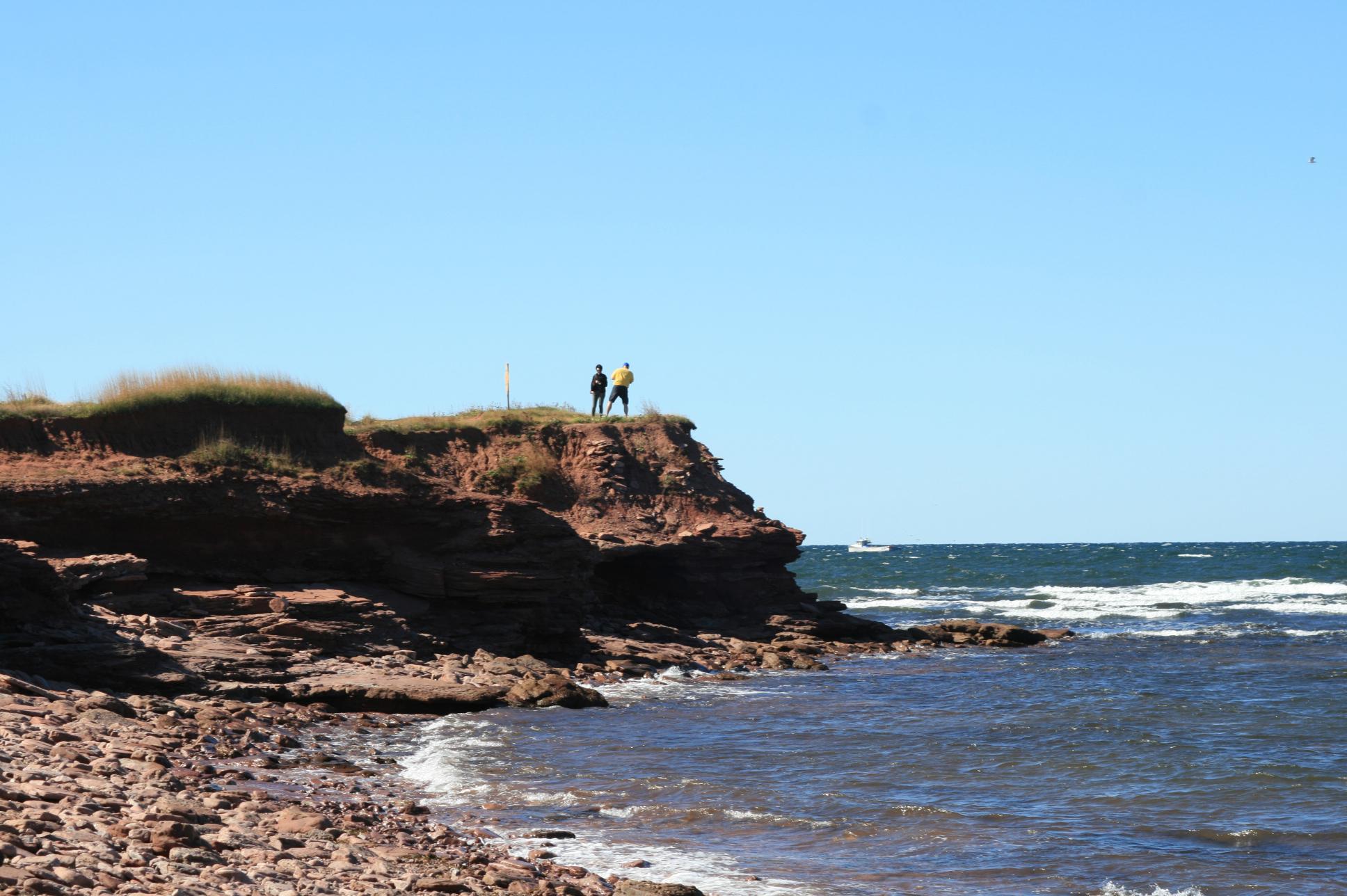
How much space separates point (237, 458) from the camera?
80.0 ft

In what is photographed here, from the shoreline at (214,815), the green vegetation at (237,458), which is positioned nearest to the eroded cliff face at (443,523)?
the green vegetation at (237,458)

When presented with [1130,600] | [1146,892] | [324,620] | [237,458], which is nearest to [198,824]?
[1146,892]

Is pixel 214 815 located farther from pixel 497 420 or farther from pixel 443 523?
pixel 497 420

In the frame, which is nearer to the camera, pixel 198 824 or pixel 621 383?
pixel 198 824

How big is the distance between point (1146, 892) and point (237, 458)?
61.3 feet

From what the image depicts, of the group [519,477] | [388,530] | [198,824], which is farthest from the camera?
[519,477]

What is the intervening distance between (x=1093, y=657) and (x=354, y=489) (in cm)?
1894

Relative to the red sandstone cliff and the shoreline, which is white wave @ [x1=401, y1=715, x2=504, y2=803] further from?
the red sandstone cliff

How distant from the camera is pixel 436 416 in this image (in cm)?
3300

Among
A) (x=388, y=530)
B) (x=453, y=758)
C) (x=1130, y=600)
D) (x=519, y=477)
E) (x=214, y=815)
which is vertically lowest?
(x=1130, y=600)

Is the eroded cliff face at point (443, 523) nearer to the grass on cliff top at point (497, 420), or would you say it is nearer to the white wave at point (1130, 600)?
the grass on cliff top at point (497, 420)

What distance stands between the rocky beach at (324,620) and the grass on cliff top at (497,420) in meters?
0.12

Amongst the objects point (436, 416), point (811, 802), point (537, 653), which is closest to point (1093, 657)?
point (537, 653)

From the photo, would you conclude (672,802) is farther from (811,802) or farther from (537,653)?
(537,653)
